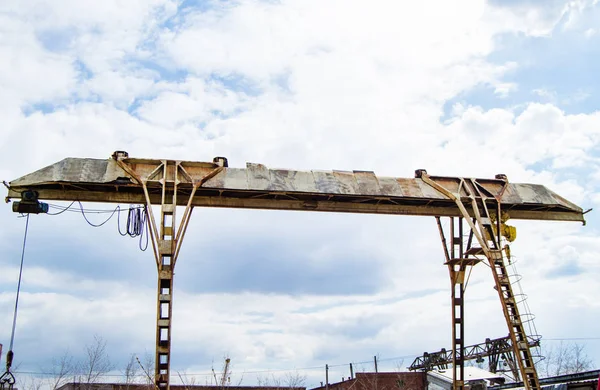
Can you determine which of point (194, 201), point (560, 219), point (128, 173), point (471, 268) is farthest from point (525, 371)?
point (128, 173)

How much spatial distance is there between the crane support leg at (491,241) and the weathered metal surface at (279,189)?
0.21 m

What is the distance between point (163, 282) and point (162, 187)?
8.06ft

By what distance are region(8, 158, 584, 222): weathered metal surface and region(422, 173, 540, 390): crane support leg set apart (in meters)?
0.21

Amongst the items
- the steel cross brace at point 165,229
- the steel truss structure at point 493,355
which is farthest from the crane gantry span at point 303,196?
the steel truss structure at point 493,355

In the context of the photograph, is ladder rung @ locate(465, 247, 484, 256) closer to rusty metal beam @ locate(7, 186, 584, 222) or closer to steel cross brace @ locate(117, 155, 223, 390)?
rusty metal beam @ locate(7, 186, 584, 222)

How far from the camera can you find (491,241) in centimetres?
1675

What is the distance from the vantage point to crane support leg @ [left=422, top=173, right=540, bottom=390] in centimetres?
1470

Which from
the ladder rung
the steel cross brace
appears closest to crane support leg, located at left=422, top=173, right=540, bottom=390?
the ladder rung

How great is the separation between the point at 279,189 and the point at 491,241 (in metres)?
6.24

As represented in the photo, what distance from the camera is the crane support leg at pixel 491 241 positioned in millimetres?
14703

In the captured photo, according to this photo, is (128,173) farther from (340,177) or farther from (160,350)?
(340,177)

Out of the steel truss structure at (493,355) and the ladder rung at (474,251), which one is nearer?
the ladder rung at (474,251)

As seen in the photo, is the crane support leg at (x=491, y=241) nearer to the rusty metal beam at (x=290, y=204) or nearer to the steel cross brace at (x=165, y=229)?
the rusty metal beam at (x=290, y=204)

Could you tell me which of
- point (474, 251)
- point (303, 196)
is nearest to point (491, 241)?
point (474, 251)
